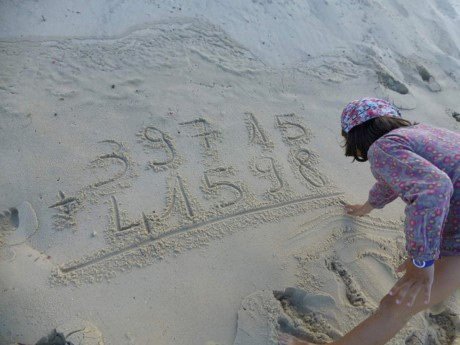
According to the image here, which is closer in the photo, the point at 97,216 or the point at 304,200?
the point at 97,216

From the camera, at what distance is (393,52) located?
4.18m

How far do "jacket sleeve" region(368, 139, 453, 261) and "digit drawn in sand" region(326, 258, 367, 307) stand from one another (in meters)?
0.73

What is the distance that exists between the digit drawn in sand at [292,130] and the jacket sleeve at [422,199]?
1.47 meters

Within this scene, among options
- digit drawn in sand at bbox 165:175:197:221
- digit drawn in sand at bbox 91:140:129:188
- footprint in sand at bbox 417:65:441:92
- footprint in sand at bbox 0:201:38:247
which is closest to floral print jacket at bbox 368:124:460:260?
digit drawn in sand at bbox 165:175:197:221

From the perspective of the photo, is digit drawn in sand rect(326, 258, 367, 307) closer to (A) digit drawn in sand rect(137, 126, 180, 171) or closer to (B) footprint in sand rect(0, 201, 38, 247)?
(A) digit drawn in sand rect(137, 126, 180, 171)

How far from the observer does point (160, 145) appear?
3.01m

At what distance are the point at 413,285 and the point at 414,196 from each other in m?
0.39

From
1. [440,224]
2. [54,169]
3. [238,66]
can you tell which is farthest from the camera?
[238,66]

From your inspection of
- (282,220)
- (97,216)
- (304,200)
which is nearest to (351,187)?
(304,200)

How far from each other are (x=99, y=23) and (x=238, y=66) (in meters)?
1.28

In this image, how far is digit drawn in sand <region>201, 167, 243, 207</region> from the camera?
9.07 feet

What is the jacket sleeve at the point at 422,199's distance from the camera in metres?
1.64

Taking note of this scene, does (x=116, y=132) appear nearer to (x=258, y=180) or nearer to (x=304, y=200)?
(x=258, y=180)

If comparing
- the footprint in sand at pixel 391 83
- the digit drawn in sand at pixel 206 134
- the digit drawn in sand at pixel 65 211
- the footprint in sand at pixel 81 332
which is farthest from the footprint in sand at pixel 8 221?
the footprint in sand at pixel 391 83
